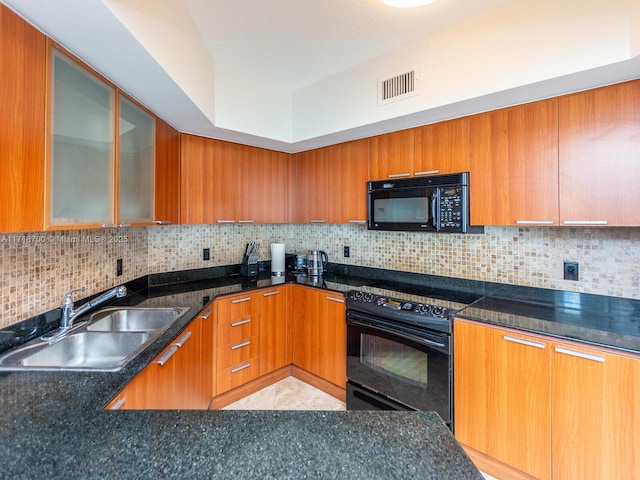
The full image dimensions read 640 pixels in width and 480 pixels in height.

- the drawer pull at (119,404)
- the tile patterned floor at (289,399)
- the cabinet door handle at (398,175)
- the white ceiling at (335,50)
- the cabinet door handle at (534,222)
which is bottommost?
the tile patterned floor at (289,399)

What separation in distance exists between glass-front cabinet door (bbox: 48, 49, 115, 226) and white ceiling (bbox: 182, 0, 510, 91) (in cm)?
68

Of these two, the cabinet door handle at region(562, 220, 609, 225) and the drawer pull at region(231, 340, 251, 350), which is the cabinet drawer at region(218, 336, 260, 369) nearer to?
the drawer pull at region(231, 340, 251, 350)

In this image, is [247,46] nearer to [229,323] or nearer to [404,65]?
[404,65]

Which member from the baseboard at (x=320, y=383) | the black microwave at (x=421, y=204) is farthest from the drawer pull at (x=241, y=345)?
the black microwave at (x=421, y=204)

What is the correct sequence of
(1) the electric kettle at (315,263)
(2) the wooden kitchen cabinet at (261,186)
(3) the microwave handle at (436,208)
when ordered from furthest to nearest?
(1) the electric kettle at (315,263)
(2) the wooden kitchen cabinet at (261,186)
(3) the microwave handle at (436,208)

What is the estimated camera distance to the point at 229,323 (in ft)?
7.69

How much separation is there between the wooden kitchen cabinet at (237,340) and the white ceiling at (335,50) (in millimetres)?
1325

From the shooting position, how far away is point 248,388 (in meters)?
2.52

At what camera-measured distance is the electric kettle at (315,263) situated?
3.01 meters

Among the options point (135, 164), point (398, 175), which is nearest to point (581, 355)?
point (398, 175)

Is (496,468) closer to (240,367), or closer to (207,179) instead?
(240,367)

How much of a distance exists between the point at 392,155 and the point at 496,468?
2021 millimetres

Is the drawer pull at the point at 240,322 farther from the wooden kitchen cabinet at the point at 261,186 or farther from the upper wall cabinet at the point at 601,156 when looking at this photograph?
the upper wall cabinet at the point at 601,156

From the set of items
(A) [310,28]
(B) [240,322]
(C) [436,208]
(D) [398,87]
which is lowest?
(B) [240,322]
